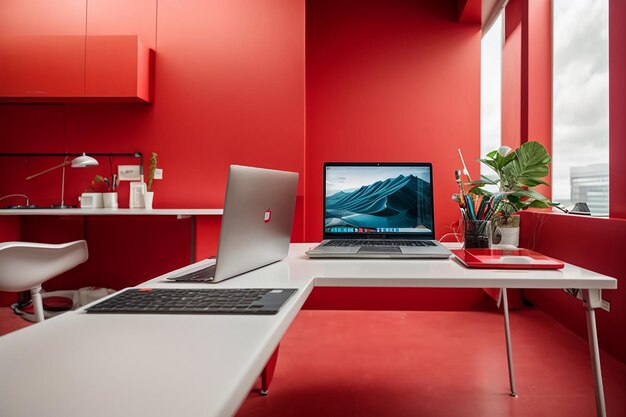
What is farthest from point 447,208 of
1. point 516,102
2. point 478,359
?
point 478,359

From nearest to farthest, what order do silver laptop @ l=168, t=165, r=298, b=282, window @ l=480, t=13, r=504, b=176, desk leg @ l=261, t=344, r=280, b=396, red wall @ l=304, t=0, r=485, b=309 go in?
silver laptop @ l=168, t=165, r=298, b=282 < desk leg @ l=261, t=344, r=280, b=396 < red wall @ l=304, t=0, r=485, b=309 < window @ l=480, t=13, r=504, b=176

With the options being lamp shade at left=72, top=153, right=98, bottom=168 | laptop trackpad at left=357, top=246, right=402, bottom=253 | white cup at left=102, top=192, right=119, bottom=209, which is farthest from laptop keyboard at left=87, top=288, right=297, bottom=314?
white cup at left=102, top=192, right=119, bottom=209

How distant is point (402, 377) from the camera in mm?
2314

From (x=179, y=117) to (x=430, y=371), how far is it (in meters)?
2.64

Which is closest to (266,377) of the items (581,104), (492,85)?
(581,104)

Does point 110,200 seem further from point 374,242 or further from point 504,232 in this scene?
point 504,232

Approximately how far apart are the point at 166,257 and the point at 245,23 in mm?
1978

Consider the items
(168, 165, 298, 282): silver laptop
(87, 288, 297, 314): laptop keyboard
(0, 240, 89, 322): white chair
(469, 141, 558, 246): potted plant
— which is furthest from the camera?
(0, 240, 89, 322): white chair

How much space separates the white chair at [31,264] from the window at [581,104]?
291cm

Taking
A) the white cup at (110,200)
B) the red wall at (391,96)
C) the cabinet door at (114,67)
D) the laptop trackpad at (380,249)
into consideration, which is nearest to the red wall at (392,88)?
the red wall at (391,96)

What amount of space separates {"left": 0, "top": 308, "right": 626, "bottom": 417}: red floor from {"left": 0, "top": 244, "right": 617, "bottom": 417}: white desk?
4.09 ft

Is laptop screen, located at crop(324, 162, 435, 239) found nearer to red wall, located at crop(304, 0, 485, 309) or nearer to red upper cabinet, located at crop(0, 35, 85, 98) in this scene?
red wall, located at crop(304, 0, 485, 309)

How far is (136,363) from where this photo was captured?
22.8 inches

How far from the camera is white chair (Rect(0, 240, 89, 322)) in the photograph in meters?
1.95
